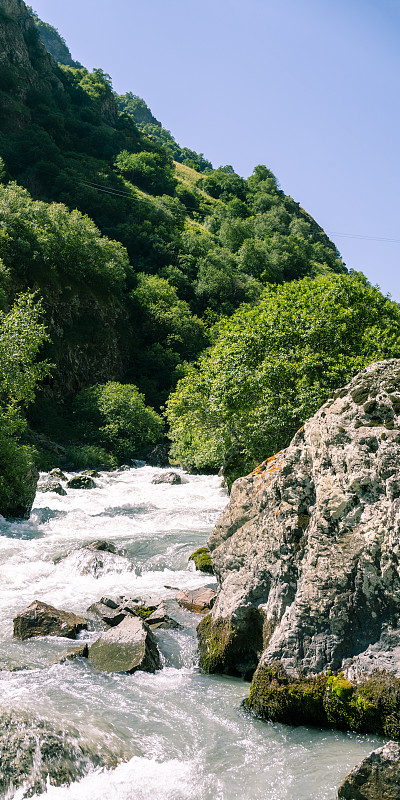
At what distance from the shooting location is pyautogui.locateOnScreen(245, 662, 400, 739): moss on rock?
582 centimetres

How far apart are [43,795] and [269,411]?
14.4m

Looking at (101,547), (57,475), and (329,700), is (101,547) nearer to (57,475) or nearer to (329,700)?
(329,700)

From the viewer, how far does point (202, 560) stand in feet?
47.8

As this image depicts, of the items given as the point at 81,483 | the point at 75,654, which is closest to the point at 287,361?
the point at 75,654

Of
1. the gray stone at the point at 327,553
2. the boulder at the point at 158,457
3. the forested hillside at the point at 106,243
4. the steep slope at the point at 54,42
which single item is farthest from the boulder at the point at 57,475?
the steep slope at the point at 54,42

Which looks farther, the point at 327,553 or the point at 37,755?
the point at 327,553

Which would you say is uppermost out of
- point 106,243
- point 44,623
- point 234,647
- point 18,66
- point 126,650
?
point 18,66

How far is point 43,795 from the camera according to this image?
5012mm

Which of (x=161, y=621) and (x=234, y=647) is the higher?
(x=234, y=647)

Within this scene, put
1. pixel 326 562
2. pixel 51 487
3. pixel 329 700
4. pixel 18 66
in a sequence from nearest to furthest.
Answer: pixel 329 700
pixel 326 562
pixel 51 487
pixel 18 66

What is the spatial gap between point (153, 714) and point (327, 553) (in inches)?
130

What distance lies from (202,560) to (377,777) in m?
10.1

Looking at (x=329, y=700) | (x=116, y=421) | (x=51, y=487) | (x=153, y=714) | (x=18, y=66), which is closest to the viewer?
(x=329, y=700)

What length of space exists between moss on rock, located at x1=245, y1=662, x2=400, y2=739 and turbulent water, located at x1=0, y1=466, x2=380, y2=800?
0.51 ft
